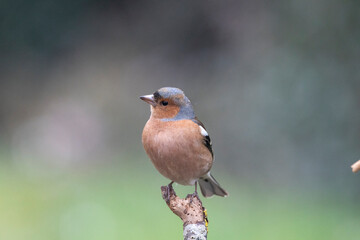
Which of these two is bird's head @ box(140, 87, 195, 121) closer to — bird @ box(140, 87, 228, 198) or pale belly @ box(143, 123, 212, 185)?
bird @ box(140, 87, 228, 198)

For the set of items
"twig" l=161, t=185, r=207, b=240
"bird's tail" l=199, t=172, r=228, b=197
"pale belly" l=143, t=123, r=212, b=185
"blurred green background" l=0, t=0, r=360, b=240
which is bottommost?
"twig" l=161, t=185, r=207, b=240

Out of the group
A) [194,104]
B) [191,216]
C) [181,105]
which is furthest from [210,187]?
[194,104]

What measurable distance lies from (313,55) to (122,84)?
2660 millimetres

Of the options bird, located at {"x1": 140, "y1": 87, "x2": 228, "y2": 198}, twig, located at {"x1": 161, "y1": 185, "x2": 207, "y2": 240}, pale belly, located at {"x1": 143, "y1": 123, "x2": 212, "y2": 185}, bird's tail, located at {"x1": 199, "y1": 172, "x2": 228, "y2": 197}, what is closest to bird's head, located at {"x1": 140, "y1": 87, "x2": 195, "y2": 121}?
bird, located at {"x1": 140, "y1": 87, "x2": 228, "y2": 198}

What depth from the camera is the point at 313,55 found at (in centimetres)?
646

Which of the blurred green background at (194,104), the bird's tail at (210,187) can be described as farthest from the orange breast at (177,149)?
the blurred green background at (194,104)

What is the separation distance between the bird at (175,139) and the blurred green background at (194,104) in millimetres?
1939

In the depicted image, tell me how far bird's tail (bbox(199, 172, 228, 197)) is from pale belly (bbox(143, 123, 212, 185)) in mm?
437

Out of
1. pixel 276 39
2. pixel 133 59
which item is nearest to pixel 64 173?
pixel 133 59

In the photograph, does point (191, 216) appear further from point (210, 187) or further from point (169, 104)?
point (210, 187)

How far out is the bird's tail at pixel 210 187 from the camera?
11.0 ft

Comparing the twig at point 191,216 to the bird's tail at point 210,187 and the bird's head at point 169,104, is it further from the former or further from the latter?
the bird's tail at point 210,187

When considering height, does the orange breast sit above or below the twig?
above

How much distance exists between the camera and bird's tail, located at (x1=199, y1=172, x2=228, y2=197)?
3.35 meters
